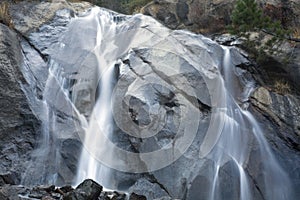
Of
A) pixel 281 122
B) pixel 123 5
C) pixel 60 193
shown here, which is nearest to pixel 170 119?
pixel 60 193

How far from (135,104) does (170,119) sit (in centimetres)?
93

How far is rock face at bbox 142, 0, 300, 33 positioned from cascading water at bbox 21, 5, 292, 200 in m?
4.34

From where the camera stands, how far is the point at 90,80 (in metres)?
Answer: 10.6

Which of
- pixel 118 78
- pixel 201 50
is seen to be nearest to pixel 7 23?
pixel 118 78

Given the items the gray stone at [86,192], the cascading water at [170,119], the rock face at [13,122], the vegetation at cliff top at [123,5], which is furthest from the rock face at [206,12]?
the gray stone at [86,192]

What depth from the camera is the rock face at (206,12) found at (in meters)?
15.0

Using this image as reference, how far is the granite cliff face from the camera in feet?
28.1

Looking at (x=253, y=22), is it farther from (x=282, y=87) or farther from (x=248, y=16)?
(x=282, y=87)

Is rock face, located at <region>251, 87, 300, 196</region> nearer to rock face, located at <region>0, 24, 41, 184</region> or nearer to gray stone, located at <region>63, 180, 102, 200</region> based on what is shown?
gray stone, located at <region>63, 180, 102, 200</region>

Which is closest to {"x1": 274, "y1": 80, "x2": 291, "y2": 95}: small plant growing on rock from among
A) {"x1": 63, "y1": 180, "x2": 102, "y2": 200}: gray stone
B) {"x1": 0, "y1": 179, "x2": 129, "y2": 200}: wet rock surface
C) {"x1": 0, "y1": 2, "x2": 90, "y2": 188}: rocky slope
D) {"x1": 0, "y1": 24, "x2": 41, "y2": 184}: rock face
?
{"x1": 0, "y1": 179, "x2": 129, "y2": 200}: wet rock surface

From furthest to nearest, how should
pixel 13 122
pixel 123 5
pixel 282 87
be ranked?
pixel 123 5 < pixel 282 87 < pixel 13 122

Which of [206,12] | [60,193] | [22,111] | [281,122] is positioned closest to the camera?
[60,193]

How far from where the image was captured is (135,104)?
30.5 ft

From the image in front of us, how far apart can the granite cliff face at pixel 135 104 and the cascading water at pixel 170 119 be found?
3cm
